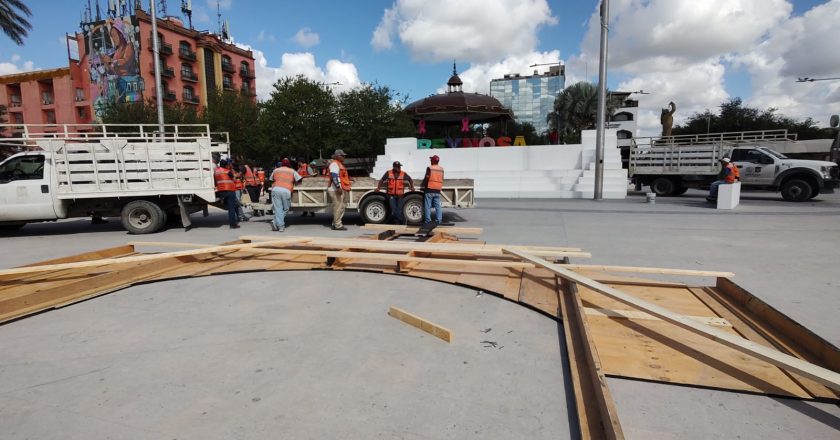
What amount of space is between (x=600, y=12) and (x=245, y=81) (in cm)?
6144

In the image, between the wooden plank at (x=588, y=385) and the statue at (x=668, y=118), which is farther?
the statue at (x=668, y=118)

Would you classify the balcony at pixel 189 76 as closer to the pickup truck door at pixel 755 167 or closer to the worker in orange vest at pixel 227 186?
the worker in orange vest at pixel 227 186

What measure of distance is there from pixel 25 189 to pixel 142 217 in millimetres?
2357

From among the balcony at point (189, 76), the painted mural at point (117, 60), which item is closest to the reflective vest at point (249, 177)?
the painted mural at point (117, 60)

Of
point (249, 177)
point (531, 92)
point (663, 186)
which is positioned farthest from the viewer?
point (531, 92)

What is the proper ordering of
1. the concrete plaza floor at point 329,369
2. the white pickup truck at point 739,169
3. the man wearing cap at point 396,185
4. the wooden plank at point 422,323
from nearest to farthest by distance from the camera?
the concrete plaza floor at point 329,369
the wooden plank at point 422,323
the man wearing cap at point 396,185
the white pickup truck at point 739,169

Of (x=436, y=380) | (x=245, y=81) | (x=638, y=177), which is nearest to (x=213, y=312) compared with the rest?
(x=436, y=380)

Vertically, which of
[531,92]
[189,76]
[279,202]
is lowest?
[279,202]

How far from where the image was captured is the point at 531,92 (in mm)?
129375

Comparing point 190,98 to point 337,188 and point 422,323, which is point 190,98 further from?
point 422,323

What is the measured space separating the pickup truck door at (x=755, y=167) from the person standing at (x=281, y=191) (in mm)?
17058

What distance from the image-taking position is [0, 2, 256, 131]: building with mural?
5034 cm

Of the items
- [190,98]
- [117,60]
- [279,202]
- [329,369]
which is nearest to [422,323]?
[329,369]

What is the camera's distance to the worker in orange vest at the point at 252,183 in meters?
14.5
